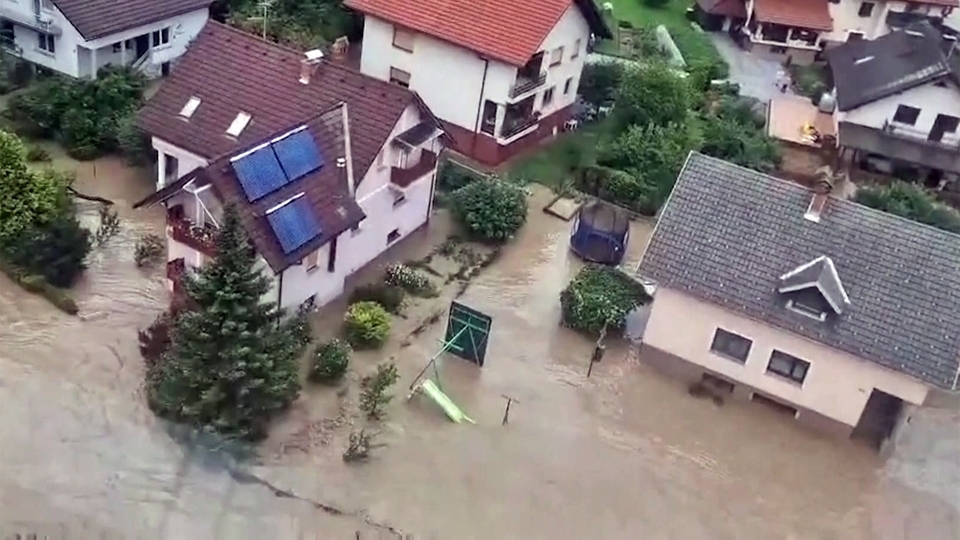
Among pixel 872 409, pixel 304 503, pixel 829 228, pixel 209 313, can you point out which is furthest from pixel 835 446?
pixel 209 313

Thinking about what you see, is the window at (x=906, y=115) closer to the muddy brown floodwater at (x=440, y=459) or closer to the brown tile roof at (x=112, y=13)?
the muddy brown floodwater at (x=440, y=459)

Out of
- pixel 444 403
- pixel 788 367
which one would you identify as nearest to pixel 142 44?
pixel 444 403

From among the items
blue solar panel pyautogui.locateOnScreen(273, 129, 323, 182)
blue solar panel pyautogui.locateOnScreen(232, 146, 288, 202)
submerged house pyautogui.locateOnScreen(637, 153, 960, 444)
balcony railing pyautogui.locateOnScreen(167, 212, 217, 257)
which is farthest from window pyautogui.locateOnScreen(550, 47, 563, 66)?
balcony railing pyautogui.locateOnScreen(167, 212, 217, 257)

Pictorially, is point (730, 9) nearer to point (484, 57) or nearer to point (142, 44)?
point (484, 57)

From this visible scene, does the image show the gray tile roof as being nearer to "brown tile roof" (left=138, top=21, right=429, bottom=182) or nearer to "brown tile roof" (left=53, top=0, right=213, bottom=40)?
"brown tile roof" (left=138, top=21, right=429, bottom=182)

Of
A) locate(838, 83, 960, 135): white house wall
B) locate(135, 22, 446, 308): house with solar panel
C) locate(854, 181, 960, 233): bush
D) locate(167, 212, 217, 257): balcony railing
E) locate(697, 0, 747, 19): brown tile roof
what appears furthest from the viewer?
locate(697, 0, 747, 19): brown tile roof

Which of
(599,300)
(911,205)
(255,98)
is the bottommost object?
(599,300)
